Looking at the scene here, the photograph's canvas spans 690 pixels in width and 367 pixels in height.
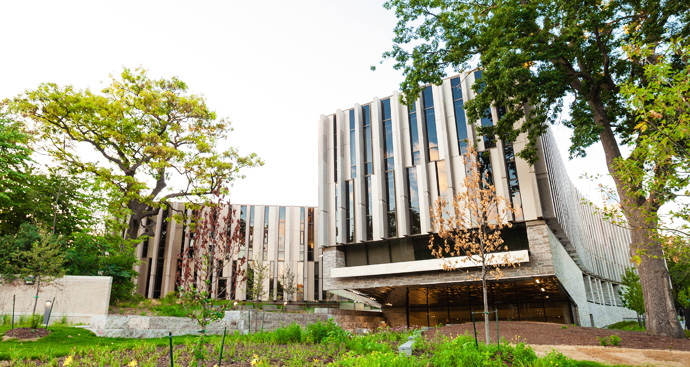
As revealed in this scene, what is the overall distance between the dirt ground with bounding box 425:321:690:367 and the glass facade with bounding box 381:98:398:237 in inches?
344

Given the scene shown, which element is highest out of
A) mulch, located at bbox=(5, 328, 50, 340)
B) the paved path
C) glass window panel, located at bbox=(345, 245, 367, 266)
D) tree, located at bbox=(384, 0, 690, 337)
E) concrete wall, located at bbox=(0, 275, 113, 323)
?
tree, located at bbox=(384, 0, 690, 337)

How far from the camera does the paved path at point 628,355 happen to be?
777 centimetres

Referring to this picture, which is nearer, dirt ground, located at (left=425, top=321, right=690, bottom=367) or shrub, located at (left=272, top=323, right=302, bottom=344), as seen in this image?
dirt ground, located at (left=425, top=321, right=690, bottom=367)

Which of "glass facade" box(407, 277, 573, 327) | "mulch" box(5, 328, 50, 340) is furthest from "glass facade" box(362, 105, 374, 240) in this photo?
"mulch" box(5, 328, 50, 340)

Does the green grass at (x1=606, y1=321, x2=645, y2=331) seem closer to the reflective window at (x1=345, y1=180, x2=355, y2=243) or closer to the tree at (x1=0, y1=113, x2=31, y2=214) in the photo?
the reflective window at (x1=345, y1=180, x2=355, y2=243)

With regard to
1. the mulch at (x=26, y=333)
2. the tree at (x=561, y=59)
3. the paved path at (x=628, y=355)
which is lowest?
the paved path at (x=628, y=355)

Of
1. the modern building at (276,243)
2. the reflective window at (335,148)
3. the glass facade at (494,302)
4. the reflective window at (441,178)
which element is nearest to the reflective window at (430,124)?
the reflective window at (441,178)

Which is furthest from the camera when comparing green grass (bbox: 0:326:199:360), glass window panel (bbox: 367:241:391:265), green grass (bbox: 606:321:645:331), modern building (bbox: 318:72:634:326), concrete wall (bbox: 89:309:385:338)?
green grass (bbox: 606:321:645:331)

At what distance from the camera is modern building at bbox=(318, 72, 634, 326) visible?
58.5 feet

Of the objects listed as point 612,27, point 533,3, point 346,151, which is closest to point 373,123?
point 346,151

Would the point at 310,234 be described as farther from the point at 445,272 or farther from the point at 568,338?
the point at 568,338

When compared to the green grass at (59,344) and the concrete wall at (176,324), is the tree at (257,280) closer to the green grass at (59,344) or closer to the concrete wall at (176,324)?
the concrete wall at (176,324)

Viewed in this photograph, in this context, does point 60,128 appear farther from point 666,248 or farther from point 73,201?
point 666,248

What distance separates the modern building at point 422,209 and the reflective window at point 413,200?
0.19 feet
